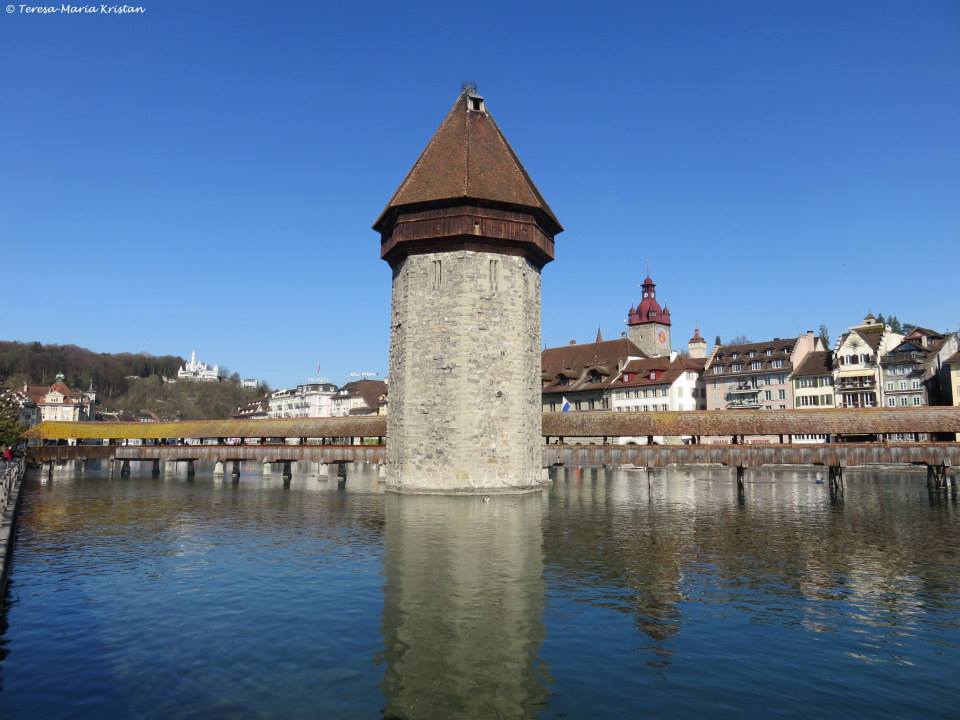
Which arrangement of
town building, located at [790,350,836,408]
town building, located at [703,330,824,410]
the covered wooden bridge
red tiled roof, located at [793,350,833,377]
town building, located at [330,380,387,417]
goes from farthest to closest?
town building, located at [330,380,387,417]
town building, located at [703,330,824,410]
red tiled roof, located at [793,350,833,377]
town building, located at [790,350,836,408]
the covered wooden bridge

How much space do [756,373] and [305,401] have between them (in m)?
75.8

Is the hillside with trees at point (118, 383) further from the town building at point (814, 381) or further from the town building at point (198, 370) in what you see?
the town building at point (814, 381)

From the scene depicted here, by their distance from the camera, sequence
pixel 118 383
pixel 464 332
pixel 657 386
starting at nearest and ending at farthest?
pixel 464 332, pixel 657 386, pixel 118 383

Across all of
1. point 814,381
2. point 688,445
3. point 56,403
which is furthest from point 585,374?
point 56,403

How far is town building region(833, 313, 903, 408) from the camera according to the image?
49781 millimetres

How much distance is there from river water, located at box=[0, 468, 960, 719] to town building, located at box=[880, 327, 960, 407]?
33.6 metres

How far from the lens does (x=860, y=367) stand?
5025 cm

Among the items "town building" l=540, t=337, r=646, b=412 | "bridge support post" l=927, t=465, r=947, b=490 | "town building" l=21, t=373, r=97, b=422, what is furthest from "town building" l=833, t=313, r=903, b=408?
"town building" l=21, t=373, r=97, b=422

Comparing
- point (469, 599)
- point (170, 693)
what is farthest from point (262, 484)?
point (170, 693)

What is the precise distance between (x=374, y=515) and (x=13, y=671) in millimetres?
13792

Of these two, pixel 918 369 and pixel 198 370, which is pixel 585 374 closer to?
pixel 918 369

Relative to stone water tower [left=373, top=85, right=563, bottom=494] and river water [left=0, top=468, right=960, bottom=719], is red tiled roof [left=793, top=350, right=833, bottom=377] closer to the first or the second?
stone water tower [left=373, top=85, right=563, bottom=494]

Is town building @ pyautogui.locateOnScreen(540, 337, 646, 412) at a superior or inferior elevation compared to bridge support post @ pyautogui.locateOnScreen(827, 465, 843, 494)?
superior

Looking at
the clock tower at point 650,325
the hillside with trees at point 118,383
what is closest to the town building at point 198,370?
the hillside with trees at point 118,383
